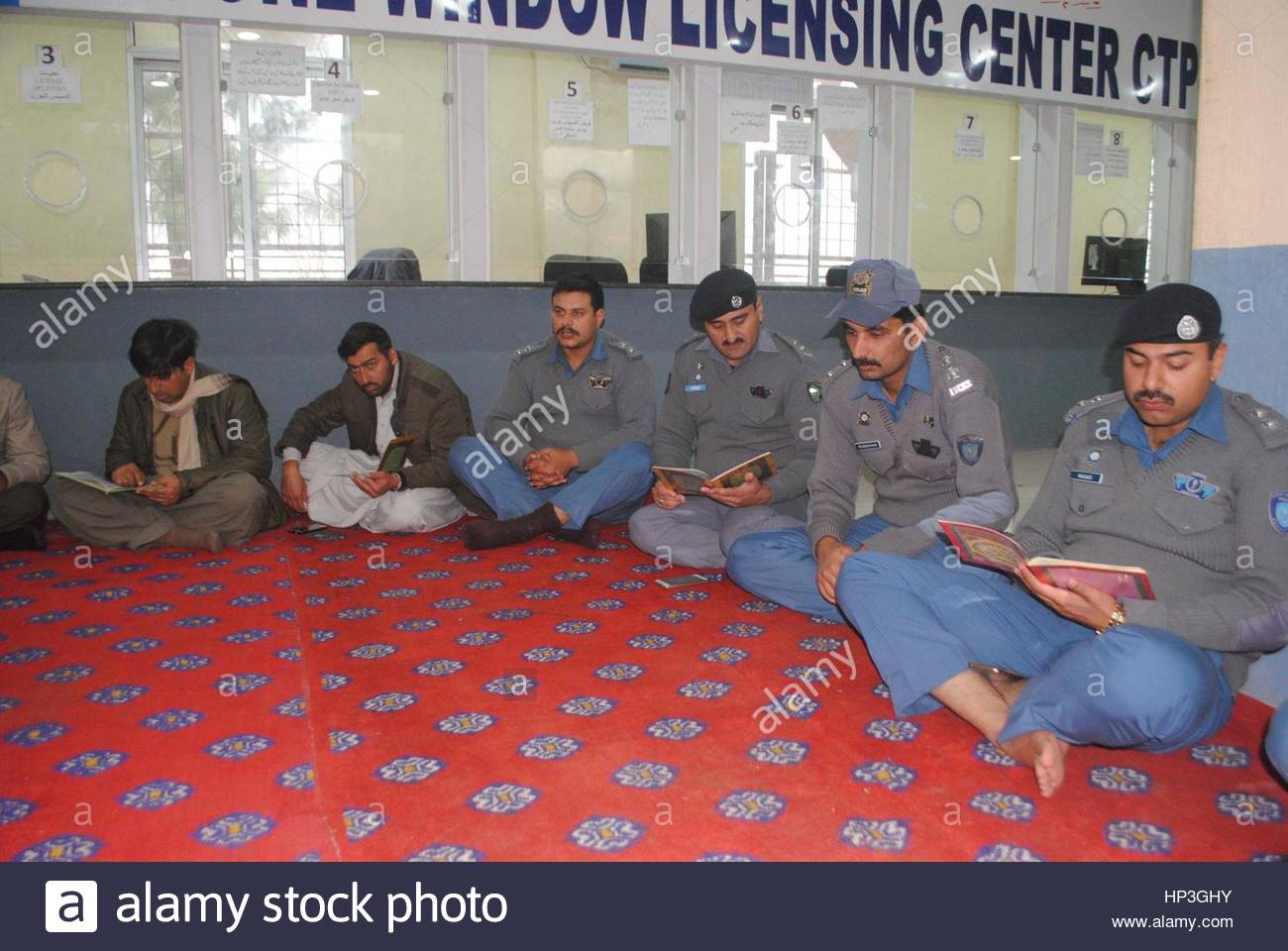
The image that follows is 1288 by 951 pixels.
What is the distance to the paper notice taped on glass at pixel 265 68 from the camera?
4457 mm

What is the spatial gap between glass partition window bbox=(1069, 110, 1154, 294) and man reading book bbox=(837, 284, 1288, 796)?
467cm

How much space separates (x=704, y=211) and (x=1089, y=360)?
2749 mm

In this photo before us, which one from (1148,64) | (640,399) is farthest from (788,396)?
(1148,64)

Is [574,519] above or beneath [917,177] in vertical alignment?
beneath

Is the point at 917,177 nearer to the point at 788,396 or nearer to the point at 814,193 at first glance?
the point at 814,193

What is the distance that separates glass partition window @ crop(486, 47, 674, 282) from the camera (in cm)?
496

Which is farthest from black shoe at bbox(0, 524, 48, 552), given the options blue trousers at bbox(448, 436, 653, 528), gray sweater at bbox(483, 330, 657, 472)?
gray sweater at bbox(483, 330, 657, 472)

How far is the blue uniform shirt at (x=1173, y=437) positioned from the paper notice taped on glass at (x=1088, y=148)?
473 centimetres

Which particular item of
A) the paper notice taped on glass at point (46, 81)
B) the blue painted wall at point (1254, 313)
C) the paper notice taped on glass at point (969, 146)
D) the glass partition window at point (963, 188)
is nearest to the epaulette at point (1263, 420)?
the blue painted wall at point (1254, 313)

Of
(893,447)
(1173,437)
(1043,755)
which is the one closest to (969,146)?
(893,447)

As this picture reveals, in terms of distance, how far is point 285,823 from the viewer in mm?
1772

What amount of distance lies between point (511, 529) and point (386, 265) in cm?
177

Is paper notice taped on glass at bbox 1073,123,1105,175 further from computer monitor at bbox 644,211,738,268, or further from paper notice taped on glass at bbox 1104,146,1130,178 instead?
computer monitor at bbox 644,211,738,268

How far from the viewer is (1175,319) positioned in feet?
5.97
